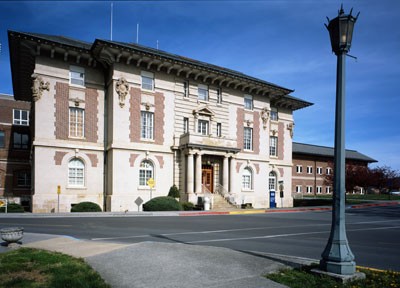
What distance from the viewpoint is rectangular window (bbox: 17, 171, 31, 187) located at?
1649 inches

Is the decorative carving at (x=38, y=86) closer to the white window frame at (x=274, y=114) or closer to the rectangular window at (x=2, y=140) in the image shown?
the rectangular window at (x=2, y=140)

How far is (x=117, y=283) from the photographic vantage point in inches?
250

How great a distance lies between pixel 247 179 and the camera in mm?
38719

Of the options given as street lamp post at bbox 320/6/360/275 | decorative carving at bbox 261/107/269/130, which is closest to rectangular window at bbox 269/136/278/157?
decorative carving at bbox 261/107/269/130

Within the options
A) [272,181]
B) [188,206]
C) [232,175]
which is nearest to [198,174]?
[188,206]

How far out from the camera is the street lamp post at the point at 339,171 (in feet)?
22.4

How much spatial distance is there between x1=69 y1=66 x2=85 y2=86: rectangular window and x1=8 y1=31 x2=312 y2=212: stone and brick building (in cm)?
9

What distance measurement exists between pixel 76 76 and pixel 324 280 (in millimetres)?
28184

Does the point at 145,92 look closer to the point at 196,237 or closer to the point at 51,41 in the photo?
the point at 51,41

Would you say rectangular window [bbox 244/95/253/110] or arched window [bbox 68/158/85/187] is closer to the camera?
arched window [bbox 68/158/85/187]

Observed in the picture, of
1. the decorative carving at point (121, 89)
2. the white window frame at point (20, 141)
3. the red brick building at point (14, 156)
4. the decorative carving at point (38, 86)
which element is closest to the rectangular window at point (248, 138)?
the decorative carving at point (121, 89)

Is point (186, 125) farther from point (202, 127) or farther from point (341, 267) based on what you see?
point (341, 267)

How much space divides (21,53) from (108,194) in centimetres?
1377

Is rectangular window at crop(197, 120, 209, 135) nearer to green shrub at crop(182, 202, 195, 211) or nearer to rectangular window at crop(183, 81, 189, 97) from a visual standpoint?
rectangular window at crop(183, 81, 189, 97)
